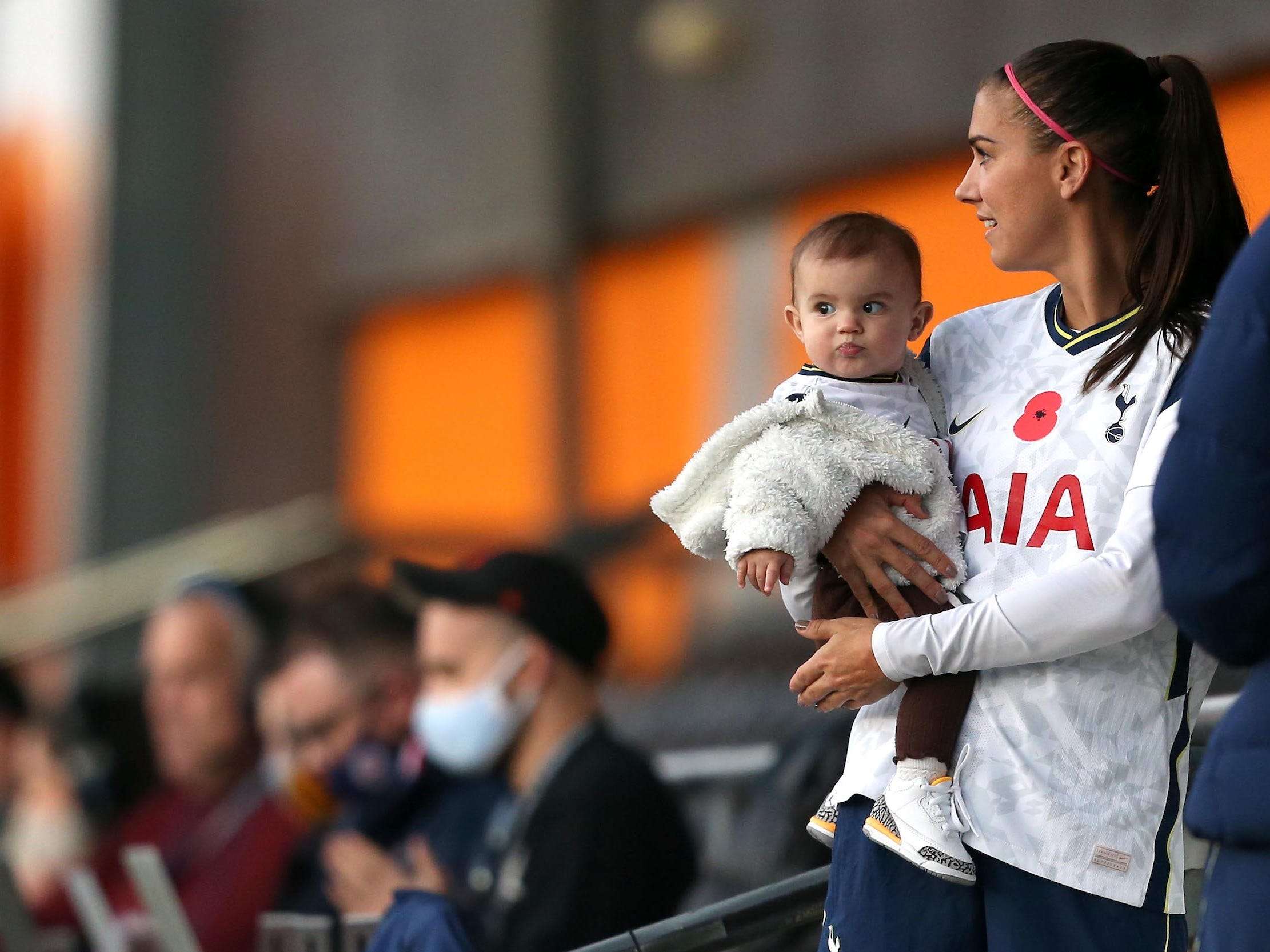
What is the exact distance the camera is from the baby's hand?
1543 mm

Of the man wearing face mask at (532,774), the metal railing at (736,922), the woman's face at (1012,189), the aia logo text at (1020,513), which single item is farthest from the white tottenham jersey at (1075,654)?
the man wearing face mask at (532,774)

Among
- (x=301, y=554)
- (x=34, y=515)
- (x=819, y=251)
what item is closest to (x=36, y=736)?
(x=301, y=554)

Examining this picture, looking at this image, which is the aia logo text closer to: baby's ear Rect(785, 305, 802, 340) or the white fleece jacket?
the white fleece jacket

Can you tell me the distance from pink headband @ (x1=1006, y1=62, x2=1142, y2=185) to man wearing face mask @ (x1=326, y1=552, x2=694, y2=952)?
4.92ft

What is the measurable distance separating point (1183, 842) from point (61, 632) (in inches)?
281

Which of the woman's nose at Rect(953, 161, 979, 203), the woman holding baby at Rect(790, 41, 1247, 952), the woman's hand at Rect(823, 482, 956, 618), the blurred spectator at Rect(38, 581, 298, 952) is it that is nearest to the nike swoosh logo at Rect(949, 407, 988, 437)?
the woman holding baby at Rect(790, 41, 1247, 952)

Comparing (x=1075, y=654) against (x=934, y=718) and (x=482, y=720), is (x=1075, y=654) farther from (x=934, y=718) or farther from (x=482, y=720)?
(x=482, y=720)

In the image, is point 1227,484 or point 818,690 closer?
point 1227,484

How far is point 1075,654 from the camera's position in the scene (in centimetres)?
147

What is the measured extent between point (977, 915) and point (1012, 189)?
710mm

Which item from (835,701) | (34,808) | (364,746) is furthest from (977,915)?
(34,808)

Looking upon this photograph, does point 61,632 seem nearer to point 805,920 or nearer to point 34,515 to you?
point 34,515

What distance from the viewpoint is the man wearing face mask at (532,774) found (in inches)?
116

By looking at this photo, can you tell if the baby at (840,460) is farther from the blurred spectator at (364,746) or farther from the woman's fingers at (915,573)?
the blurred spectator at (364,746)
